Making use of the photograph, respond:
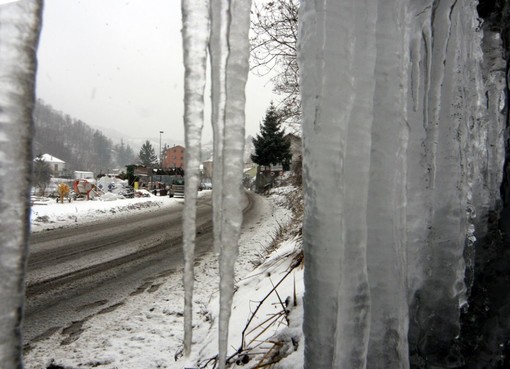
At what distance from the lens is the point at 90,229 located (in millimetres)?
8812

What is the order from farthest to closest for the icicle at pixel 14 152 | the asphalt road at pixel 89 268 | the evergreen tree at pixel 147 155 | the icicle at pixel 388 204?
the evergreen tree at pixel 147 155 < the asphalt road at pixel 89 268 < the icicle at pixel 388 204 < the icicle at pixel 14 152

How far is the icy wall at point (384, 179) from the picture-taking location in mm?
981

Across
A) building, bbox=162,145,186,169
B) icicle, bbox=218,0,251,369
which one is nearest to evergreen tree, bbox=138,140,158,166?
building, bbox=162,145,186,169

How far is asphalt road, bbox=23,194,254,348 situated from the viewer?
11.6ft

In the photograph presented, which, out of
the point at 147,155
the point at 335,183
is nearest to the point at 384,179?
the point at 335,183

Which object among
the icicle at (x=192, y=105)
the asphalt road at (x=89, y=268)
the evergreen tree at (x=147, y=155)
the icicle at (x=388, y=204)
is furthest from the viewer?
the evergreen tree at (x=147, y=155)

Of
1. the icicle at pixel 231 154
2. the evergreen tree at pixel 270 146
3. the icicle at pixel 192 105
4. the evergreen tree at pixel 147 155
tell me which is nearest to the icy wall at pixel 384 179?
the icicle at pixel 231 154

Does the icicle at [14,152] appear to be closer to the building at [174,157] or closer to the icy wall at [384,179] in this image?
the icy wall at [384,179]

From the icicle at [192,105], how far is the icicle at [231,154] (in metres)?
0.10

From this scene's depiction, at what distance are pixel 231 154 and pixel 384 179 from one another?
54cm

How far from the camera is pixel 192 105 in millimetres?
1004

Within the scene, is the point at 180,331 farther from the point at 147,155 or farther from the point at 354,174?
the point at 147,155

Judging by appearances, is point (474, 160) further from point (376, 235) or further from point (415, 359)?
point (415, 359)

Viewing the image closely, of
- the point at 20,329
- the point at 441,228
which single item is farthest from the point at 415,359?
the point at 20,329
